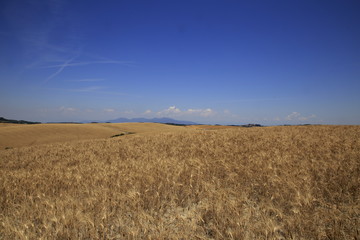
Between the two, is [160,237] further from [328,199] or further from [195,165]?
[195,165]

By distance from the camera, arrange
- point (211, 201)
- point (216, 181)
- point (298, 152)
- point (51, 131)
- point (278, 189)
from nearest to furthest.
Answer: point (211, 201) < point (278, 189) < point (216, 181) < point (298, 152) < point (51, 131)

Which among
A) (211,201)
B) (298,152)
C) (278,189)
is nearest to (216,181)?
(211,201)

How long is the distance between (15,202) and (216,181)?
4.39 meters

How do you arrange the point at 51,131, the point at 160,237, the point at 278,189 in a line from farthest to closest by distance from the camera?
the point at 51,131 < the point at 278,189 < the point at 160,237

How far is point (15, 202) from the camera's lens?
3773mm

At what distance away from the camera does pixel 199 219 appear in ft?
9.18

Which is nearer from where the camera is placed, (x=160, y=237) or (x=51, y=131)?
(x=160, y=237)

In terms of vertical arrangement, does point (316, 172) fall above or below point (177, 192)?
above

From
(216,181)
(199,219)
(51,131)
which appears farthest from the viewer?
(51,131)

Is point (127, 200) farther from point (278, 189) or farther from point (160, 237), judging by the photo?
point (278, 189)

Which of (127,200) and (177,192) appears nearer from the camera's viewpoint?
(127,200)

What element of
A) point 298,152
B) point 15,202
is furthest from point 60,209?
point 298,152

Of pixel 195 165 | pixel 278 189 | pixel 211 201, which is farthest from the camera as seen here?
pixel 195 165

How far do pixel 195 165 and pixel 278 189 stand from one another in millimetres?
2534
